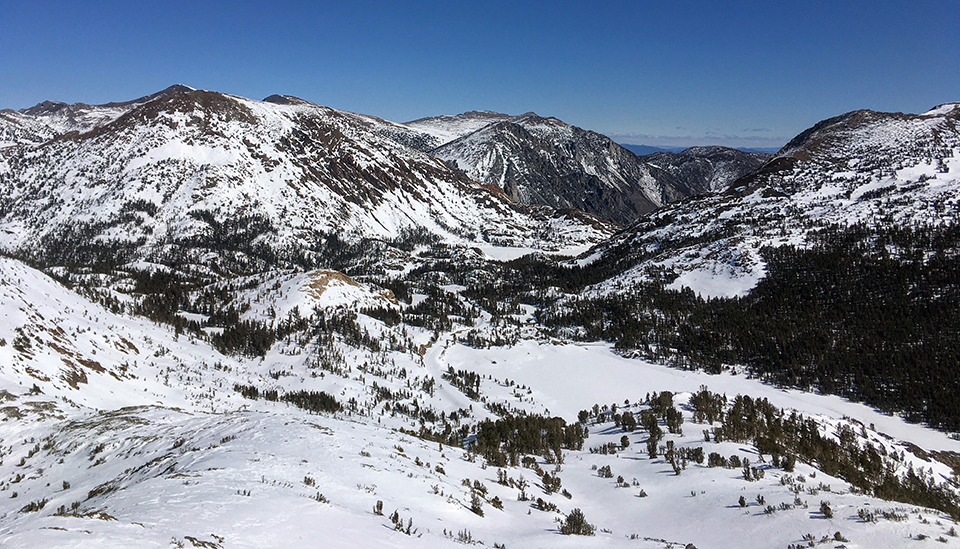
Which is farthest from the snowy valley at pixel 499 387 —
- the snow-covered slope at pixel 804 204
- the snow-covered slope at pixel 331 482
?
the snow-covered slope at pixel 804 204

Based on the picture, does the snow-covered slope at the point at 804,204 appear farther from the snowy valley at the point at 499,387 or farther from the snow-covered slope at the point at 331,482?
the snow-covered slope at the point at 331,482

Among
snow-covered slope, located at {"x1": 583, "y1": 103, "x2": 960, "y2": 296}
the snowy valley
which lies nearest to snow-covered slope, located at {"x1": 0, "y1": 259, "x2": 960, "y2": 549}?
the snowy valley

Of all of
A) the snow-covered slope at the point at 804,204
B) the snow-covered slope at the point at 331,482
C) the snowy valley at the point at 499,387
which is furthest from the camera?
the snow-covered slope at the point at 804,204

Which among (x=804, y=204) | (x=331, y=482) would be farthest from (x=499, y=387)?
(x=804, y=204)

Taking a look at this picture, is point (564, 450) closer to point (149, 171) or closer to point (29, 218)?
point (149, 171)

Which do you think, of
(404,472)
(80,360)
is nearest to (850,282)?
(404,472)

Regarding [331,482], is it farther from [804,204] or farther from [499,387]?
[804,204]
